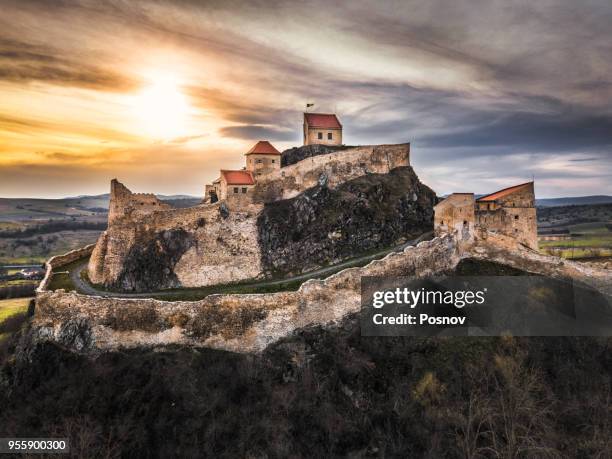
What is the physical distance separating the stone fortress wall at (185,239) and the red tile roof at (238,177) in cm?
113

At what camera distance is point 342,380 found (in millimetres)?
22844

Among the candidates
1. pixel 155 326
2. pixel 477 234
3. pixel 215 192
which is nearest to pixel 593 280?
pixel 477 234

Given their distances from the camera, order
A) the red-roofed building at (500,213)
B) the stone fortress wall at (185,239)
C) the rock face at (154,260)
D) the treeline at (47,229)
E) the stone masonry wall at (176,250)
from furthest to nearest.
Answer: the treeline at (47,229), the stone fortress wall at (185,239), the stone masonry wall at (176,250), the rock face at (154,260), the red-roofed building at (500,213)

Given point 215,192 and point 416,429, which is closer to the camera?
point 416,429

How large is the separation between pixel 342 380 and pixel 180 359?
9485 millimetres

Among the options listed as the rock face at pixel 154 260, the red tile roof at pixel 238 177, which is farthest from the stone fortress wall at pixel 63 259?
the red tile roof at pixel 238 177

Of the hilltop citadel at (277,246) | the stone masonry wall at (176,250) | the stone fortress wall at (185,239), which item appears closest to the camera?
the hilltop citadel at (277,246)

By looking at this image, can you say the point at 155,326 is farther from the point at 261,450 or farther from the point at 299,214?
the point at 299,214

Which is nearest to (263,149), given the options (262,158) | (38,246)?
(262,158)

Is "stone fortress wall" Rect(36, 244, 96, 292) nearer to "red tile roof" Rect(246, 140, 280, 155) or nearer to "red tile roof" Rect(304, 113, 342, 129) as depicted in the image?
"red tile roof" Rect(246, 140, 280, 155)

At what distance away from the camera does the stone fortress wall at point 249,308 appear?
25.3 metres

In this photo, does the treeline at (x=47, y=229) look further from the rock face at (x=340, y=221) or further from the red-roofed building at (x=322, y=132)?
the rock face at (x=340, y=221)

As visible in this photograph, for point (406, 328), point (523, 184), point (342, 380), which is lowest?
point (342, 380)

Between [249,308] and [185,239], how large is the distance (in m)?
13.3
